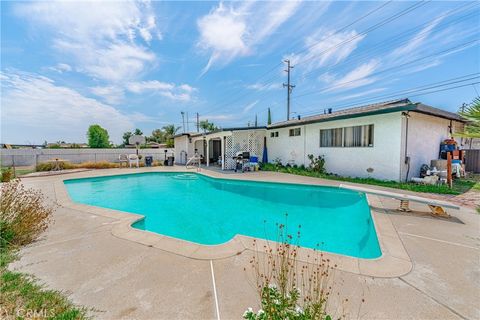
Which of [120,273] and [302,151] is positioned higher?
[302,151]

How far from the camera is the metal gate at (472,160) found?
11.5 m

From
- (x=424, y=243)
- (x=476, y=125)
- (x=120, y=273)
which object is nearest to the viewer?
(x=476, y=125)

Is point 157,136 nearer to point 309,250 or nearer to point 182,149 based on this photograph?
point 182,149

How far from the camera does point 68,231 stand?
3918 millimetres

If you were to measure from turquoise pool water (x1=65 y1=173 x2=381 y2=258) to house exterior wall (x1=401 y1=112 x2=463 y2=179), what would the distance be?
3.79m

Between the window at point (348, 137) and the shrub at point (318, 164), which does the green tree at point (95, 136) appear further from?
the window at point (348, 137)

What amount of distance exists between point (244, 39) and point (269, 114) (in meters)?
19.6

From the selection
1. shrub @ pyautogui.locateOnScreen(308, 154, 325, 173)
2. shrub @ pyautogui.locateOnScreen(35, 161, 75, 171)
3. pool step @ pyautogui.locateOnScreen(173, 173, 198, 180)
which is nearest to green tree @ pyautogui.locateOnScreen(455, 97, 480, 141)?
shrub @ pyautogui.locateOnScreen(308, 154, 325, 173)

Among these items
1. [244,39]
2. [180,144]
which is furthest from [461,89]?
[180,144]

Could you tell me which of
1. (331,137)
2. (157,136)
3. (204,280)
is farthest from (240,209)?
(157,136)

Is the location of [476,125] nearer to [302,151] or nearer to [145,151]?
[302,151]

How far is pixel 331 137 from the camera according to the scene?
11305 mm

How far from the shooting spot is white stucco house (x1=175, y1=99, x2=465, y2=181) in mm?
8609

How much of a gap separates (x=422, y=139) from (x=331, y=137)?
12.9 ft
